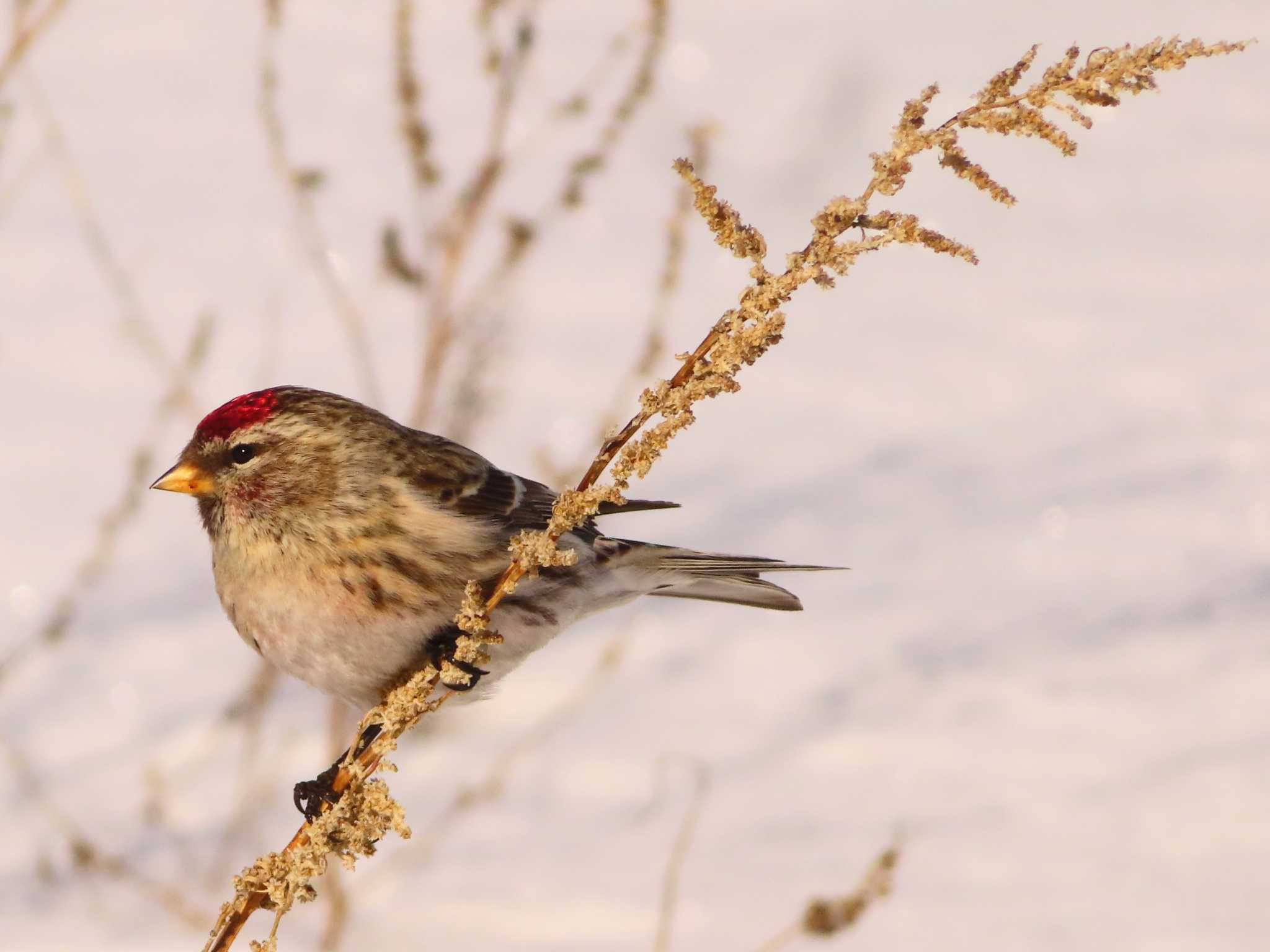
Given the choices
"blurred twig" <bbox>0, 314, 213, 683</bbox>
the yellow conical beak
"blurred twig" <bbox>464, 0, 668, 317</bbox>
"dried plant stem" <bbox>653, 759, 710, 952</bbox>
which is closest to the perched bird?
the yellow conical beak

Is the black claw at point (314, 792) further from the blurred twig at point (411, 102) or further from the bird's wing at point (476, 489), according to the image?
the blurred twig at point (411, 102)

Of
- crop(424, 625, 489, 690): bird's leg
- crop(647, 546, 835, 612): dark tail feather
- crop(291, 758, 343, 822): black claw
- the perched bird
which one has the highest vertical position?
crop(647, 546, 835, 612): dark tail feather

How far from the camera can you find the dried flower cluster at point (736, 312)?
4.48 feet

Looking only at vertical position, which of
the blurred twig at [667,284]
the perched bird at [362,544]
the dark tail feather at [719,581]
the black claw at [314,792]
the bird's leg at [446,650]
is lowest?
the black claw at [314,792]

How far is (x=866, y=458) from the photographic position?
16.6 ft

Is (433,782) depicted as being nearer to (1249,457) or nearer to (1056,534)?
(1056,534)

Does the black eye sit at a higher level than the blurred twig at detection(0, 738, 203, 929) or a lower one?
higher

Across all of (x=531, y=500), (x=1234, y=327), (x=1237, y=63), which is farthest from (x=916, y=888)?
(x=1237, y=63)

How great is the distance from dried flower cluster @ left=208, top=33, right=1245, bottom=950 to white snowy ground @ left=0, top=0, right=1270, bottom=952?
4.86 ft

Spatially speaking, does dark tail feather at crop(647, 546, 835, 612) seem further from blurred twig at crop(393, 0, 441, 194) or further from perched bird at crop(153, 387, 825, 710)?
blurred twig at crop(393, 0, 441, 194)

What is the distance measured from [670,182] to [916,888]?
3.05m

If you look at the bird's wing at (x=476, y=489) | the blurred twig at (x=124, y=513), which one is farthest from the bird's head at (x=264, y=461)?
the blurred twig at (x=124, y=513)

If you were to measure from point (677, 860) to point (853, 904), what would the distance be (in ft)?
0.86

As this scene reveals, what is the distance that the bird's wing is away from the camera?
2.45m
